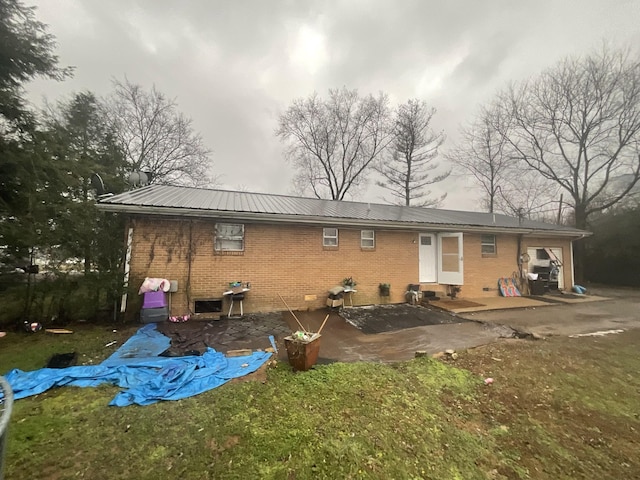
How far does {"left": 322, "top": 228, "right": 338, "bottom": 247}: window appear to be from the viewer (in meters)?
8.80

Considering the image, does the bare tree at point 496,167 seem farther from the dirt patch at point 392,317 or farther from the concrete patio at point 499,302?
the dirt patch at point 392,317

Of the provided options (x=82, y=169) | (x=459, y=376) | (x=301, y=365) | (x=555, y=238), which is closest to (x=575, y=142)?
(x=555, y=238)

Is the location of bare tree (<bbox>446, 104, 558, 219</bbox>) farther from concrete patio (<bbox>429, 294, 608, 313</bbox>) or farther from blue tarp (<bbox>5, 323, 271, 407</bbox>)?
blue tarp (<bbox>5, 323, 271, 407</bbox>)

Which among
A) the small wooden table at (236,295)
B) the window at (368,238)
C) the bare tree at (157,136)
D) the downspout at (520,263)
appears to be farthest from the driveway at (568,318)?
the bare tree at (157,136)

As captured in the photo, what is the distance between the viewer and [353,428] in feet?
8.78

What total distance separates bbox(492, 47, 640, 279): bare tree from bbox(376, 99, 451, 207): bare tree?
4867 mm

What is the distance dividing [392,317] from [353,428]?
5209 mm

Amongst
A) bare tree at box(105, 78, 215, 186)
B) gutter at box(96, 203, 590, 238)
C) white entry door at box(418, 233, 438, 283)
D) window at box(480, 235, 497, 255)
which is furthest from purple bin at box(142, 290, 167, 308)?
bare tree at box(105, 78, 215, 186)

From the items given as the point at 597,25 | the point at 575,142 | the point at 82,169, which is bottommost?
the point at 82,169

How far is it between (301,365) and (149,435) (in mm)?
1968

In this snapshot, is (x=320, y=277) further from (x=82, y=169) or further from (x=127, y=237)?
(x=82, y=169)

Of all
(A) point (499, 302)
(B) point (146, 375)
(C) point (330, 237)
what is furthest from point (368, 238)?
(B) point (146, 375)

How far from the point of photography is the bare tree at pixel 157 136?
17.1 metres

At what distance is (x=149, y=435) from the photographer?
256 cm
